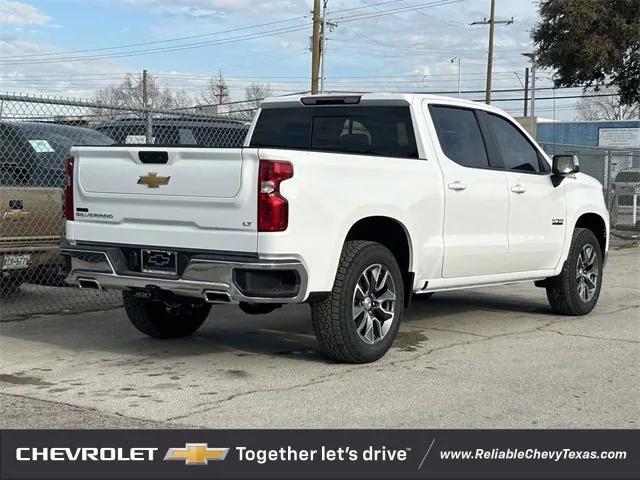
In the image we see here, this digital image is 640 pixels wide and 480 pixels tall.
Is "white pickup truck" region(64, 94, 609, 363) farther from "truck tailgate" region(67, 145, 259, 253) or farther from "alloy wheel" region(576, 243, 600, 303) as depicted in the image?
"alloy wheel" region(576, 243, 600, 303)

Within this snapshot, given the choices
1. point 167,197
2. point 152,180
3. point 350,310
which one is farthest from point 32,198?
point 350,310

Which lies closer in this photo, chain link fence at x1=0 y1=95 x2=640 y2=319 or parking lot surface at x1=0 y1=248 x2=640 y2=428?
parking lot surface at x1=0 y1=248 x2=640 y2=428

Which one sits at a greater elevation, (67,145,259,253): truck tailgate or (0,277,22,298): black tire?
(67,145,259,253): truck tailgate

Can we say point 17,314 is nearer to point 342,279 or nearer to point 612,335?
point 342,279

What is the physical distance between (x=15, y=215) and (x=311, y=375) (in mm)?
3688

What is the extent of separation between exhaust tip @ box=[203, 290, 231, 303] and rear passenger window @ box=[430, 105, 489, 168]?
2.44 metres

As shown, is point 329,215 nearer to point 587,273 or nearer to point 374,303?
point 374,303

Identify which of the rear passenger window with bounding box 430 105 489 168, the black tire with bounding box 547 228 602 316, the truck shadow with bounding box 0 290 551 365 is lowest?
the truck shadow with bounding box 0 290 551 365

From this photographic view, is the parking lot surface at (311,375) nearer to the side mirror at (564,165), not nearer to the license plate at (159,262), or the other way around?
the license plate at (159,262)

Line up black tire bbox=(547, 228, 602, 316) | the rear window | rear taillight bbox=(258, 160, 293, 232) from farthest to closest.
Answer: black tire bbox=(547, 228, 602, 316)
the rear window
rear taillight bbox=(258, 160, 293, 232)

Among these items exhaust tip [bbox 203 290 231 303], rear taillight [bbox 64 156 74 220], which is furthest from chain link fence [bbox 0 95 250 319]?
exhaust tip [bbox 203 290 231 303]

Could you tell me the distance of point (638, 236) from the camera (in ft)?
61.9

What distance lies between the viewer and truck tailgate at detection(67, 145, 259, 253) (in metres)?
5.86

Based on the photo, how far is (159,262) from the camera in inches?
247
